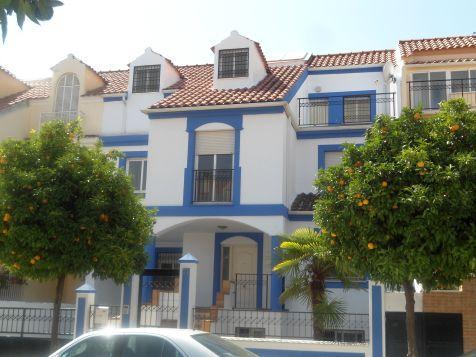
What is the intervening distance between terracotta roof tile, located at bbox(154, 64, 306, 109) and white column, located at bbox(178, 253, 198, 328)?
6.72m

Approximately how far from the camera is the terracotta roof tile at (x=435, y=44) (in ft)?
65.7

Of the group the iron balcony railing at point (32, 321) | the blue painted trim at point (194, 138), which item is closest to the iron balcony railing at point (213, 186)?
the blue painted trim at point (194, 138)

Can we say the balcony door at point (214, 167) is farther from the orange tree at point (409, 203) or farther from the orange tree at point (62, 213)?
the orange tree at point (409, 203)

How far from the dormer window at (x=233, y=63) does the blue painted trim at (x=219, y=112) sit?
2.24 metres

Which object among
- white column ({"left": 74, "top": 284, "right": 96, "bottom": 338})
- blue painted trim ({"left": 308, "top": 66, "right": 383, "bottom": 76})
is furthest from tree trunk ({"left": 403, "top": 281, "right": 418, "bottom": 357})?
blue painted trim ({"left": 308, "top": 66, "right": 383, "bottom": 76})

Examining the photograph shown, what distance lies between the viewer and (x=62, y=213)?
469 inches

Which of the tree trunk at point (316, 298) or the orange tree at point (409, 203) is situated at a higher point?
the orange tree at point (409, 203)

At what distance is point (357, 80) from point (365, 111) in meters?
1.24

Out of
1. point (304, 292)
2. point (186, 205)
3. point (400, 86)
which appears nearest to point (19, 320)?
point (186, 205)

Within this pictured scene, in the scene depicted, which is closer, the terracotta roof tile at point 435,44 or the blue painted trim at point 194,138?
the blue painted trim at point 194,138

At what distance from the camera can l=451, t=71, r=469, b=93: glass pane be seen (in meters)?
19.2

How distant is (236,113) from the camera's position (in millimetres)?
19047

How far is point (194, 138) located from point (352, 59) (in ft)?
25.7

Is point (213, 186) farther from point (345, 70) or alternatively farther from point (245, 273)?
A: point (345, 70)
